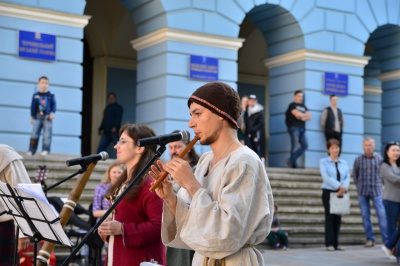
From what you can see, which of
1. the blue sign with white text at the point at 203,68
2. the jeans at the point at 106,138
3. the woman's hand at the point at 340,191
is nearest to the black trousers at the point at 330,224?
the woman's hand at the point at 340,191

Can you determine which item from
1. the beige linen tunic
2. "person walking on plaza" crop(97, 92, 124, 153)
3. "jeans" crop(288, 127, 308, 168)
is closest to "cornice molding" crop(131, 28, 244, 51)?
"person walking on plaza" crop(97, 92, 124, 153)

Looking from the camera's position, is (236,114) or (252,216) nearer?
(252,216)

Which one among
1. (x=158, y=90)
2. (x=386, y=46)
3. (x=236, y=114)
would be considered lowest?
(x=236, y=114)

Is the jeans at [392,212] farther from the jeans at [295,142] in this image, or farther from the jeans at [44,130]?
the jeans at [295,142]

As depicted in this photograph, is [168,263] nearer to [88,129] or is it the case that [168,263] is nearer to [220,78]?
[220,78]

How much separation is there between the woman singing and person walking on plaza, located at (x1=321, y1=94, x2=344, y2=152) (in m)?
15.4

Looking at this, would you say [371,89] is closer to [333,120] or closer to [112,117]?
[333,120]

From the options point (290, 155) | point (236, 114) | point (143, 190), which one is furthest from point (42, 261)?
point (290, 155)

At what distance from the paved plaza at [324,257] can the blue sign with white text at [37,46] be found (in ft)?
22.0

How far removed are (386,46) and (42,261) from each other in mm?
20217

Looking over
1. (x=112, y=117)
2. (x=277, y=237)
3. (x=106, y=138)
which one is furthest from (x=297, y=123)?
(x=277, y=237)

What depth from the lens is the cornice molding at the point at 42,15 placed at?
56.5ft

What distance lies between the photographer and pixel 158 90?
19.4 metres

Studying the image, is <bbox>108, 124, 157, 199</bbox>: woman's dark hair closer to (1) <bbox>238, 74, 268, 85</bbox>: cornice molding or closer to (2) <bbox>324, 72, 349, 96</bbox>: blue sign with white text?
(2) <bbox>324, 72, 349, 96</bbox>: blue sign with white text
